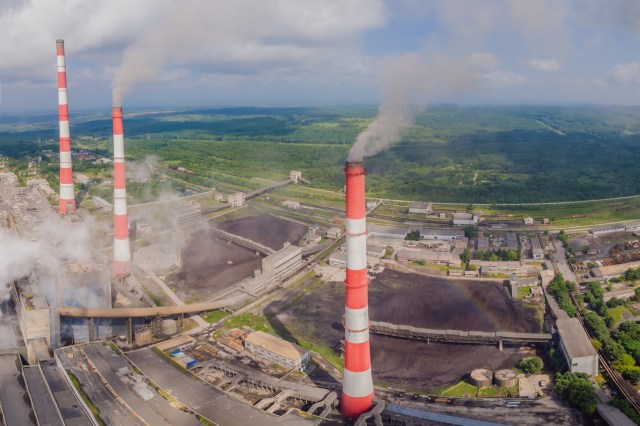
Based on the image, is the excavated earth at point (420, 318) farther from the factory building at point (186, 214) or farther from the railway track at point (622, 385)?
the factory building at point (186, 214)

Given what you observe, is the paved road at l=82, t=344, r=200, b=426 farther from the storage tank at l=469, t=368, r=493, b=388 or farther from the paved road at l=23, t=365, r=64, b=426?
the storage tank at l=469, t=368, r=493, b=388

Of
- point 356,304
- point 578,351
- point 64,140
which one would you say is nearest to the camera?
point 356,304

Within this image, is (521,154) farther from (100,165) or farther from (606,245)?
(100,165)

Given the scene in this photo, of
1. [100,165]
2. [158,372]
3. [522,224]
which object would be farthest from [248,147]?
[158,372]

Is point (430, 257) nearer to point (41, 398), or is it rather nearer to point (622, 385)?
point (622, 385)

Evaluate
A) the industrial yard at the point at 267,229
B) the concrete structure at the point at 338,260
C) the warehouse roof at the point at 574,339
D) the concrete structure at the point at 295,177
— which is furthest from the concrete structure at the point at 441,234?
the concrete structure at the point at 295,177

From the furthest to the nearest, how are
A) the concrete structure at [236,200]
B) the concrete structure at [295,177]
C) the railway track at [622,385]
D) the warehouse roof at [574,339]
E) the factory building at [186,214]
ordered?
the concrete structure at [295,177]
the concrete structure at [236,200]
the factory building at [186,214]
the warehouse roof at [574,339]
the railway track at [622,385]

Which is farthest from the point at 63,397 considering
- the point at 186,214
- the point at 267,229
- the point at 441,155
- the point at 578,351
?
the point at 441,155
